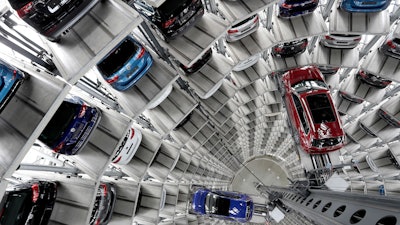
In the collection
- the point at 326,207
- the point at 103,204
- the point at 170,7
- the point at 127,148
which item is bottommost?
the point at 103,204

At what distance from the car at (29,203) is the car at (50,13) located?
2.20 meters

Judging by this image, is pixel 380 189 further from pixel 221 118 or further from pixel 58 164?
pixel 58 164

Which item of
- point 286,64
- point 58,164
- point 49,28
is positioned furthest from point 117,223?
point 286,64

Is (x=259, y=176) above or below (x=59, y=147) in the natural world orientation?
below

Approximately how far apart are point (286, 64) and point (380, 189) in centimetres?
849

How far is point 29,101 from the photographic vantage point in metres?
3.80

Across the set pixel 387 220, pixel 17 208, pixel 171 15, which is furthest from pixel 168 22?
pixel 387 220

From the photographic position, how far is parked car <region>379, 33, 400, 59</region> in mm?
9117

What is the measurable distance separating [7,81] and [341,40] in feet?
30.8

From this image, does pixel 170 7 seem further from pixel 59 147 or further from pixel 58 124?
pixel 59 147

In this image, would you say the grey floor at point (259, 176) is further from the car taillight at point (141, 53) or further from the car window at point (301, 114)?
the car taillight at point (141, 53)

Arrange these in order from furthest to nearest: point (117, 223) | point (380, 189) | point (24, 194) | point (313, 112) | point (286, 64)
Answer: point (380, 189) < point (286, 64) < point (313, 112) < point (117, 223) < point (24, 194)

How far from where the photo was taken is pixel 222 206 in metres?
12.4

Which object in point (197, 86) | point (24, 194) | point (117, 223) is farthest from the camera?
point (197, 86)
